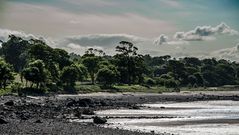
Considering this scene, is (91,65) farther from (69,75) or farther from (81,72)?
(69,75)

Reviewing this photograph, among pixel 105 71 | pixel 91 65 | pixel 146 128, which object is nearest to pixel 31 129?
pixel 146 128

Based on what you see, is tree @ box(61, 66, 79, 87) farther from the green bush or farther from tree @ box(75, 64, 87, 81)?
the green bush

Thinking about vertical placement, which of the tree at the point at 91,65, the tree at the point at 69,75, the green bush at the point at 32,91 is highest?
the tree at the point at 91,65

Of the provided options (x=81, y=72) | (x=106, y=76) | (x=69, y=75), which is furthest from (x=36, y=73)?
(x=106, y=76)

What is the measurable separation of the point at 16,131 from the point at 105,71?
127 m

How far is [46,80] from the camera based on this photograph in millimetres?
143500

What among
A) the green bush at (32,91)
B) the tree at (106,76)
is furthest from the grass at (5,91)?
the tree at (106,76)

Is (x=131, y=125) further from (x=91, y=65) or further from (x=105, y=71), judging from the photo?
(x=91, y=65)

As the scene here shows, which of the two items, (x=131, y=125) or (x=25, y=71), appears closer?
(x=131, y=125)

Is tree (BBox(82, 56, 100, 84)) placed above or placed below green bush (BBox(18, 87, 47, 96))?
above

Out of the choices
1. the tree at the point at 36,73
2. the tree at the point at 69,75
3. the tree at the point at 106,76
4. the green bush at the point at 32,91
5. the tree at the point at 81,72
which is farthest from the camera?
the tree at the point at 106,76

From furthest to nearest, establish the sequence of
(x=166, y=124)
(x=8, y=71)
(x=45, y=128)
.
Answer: (x=8, y=71) < (x=166, y=124) < (x=45, y=128)

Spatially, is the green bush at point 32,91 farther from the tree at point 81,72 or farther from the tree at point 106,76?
the tree at point 106,76

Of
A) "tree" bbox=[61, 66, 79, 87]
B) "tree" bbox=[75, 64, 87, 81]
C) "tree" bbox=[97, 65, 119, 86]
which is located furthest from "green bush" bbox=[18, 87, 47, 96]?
"tree" bbox=[97, 65, 119, 86]
